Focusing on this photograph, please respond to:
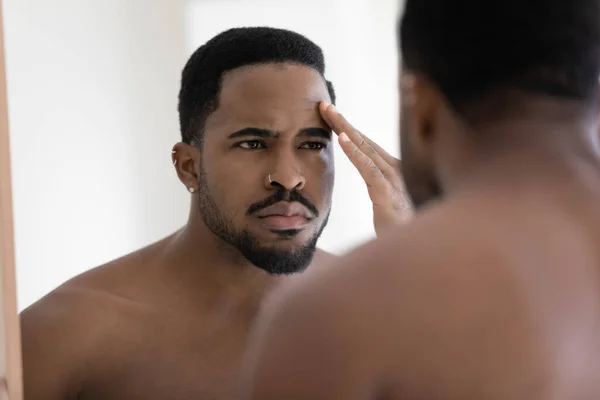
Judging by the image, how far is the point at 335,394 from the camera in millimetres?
564

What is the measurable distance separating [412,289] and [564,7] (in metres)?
0.24

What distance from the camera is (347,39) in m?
1.88

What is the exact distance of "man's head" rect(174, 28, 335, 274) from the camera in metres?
1.15

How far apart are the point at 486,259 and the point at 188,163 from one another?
2.51 feet

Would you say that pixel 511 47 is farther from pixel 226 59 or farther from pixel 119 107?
pixel 119 107

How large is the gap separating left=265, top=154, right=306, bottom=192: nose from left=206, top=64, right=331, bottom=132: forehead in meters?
0.05

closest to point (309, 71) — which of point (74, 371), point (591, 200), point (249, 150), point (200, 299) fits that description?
point (249, 150)

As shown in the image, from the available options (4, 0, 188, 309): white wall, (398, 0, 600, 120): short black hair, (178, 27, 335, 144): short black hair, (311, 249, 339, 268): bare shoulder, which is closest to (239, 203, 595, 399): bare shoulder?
(398, 0, 600, 120): short black hair

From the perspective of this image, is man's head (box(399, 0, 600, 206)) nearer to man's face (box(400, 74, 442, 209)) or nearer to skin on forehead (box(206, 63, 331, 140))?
man's face (box(400, 74, 442, 209))

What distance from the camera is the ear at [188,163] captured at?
4.05ft

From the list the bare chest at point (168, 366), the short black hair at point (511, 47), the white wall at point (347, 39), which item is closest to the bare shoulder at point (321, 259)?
the bare chest at point (168, 366)

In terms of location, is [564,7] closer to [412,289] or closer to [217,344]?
[412,289]

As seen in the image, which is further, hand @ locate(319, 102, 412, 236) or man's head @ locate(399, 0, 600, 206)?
hand @ locate(319, 102, 412, 236)

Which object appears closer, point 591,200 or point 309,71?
point 591,200
